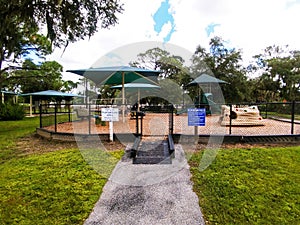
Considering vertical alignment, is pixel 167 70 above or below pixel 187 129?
above

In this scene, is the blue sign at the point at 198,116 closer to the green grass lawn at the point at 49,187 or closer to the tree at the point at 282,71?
the green grass lawn at the point at 49,187

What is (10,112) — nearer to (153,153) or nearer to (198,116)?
(153,153)

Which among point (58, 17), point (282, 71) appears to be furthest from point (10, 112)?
point (282, 71)

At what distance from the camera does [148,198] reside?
272 centimetres

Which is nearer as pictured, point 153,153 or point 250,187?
point 250,187

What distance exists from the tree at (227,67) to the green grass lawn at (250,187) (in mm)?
11730

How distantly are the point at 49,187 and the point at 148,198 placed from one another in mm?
1537

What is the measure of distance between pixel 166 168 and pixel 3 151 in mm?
4215

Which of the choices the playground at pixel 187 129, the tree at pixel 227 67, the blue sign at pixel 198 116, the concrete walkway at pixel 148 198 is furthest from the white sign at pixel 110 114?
the tree at pixel 227 67

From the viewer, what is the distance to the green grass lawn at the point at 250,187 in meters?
2.36

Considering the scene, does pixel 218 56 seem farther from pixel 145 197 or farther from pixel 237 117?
pixel 145 197

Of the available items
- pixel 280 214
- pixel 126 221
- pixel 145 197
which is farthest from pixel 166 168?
pixel 280 214

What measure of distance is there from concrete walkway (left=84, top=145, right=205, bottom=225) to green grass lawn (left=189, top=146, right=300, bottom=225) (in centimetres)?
20

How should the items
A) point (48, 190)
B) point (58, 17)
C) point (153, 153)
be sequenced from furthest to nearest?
point (58, 17) → point (153, 153) → point (48, 190)
